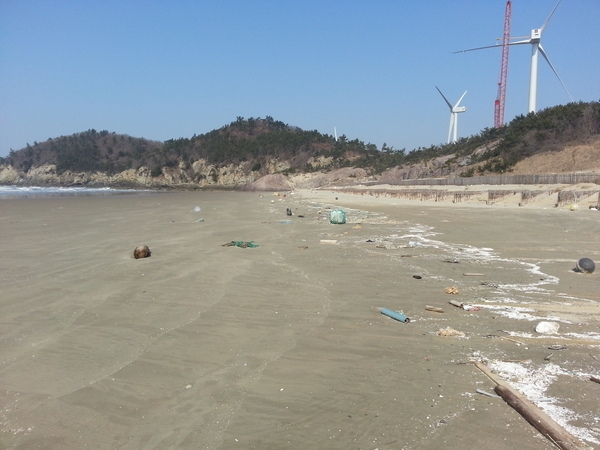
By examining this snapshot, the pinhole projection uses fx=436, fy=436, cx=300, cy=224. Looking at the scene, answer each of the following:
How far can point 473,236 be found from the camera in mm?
11867

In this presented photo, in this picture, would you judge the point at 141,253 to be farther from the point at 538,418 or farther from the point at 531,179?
the point at 531,179

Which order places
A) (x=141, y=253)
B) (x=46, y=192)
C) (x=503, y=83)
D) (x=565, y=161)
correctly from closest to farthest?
(x=141, y=253)
(x=565, y=161)
(x=46, y=192)
(x=503, y=83)

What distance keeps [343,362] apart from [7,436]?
257 cm

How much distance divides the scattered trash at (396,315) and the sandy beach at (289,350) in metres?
0.09

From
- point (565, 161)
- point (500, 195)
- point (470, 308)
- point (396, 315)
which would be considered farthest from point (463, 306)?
point (565, 161)

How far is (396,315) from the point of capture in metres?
5.12

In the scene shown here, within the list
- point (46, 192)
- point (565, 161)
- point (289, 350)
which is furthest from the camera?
point (46, 192)

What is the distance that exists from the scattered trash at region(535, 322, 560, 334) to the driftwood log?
4.77 feet

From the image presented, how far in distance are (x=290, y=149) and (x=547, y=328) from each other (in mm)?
82106

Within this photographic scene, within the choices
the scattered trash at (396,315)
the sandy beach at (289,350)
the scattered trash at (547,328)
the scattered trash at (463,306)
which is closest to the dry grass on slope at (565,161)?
the sandy beach at (289,350)

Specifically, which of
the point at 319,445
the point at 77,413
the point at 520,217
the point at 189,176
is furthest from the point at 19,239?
the point at 189,176

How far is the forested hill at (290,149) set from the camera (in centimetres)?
3775

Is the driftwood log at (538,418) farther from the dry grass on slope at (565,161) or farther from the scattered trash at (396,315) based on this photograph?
the dry grass on slope at (565,161)

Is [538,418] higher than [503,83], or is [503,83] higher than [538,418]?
[503,83]
